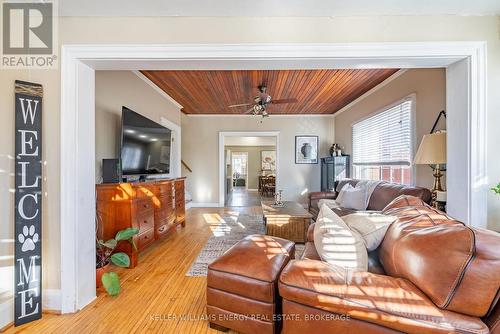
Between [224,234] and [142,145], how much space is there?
1946mm

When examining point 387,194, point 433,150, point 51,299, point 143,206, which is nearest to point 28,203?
point 51,299

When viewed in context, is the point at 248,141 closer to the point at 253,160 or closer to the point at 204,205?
the point at 253,160

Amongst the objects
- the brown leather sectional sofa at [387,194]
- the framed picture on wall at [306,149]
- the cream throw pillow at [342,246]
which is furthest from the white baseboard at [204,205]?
the cream throw pillow at [342,246]

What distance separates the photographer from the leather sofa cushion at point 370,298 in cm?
100

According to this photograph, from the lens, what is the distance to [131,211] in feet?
8.50

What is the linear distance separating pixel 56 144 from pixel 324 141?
20.1ft

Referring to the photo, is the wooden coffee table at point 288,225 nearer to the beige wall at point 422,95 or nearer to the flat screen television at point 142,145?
the beige wall at point 422,95

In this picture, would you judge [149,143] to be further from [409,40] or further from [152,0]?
[409,40]

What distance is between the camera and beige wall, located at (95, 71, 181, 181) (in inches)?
116

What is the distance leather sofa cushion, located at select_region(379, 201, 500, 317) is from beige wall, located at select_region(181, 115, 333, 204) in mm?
5574

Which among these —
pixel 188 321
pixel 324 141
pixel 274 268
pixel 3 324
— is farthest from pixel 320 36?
pixel 324 141

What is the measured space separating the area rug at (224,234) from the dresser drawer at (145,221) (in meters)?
0.73

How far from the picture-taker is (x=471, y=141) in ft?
5.83

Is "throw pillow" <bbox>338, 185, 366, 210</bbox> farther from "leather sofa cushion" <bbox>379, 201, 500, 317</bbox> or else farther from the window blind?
"leather sofa cushion" <bbox>379, 201, 500, 317</bbox>
